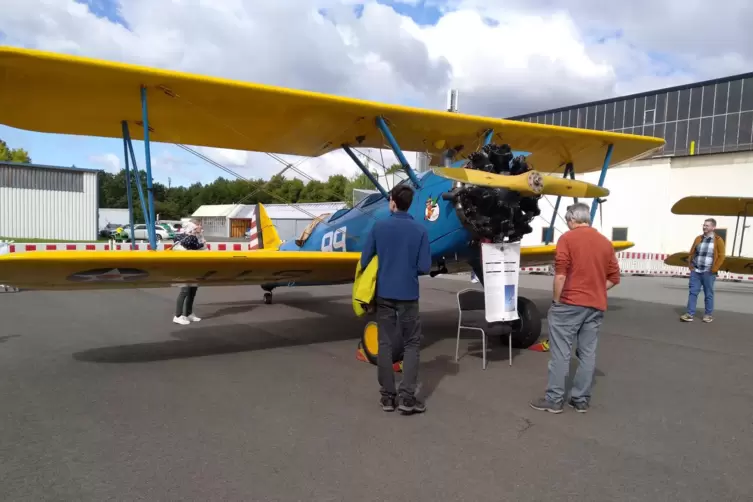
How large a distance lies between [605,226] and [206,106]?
18.9 m

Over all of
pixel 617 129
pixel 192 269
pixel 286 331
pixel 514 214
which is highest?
pixel 617 129

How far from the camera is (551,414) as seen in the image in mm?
3672

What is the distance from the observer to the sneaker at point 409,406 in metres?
3.56

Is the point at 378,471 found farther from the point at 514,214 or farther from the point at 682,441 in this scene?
the point at 514,214

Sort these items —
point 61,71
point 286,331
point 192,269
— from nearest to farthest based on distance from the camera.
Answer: point 61,71 < point 192,269 < point 286,331

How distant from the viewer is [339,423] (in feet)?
11.2

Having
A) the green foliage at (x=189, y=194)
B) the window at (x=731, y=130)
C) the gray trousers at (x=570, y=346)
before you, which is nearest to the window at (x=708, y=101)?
the window at (x=731, y=130)

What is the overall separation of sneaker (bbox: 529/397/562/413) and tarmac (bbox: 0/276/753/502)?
6 centimetres

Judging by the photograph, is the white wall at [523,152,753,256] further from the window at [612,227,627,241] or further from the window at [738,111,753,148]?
the window at [738,111,753,148]

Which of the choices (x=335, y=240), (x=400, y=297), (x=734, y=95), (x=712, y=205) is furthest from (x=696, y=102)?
(x=400, y=297)

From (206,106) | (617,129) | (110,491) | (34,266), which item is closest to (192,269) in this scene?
(34,266)

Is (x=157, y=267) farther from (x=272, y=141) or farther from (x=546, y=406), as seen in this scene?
(x=546, y=406)

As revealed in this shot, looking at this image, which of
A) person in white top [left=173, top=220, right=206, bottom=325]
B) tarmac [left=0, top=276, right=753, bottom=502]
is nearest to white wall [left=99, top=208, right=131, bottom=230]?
person in white top [left=173, top=220, right=206, bottom=325]

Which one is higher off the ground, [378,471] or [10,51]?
[10,51]
